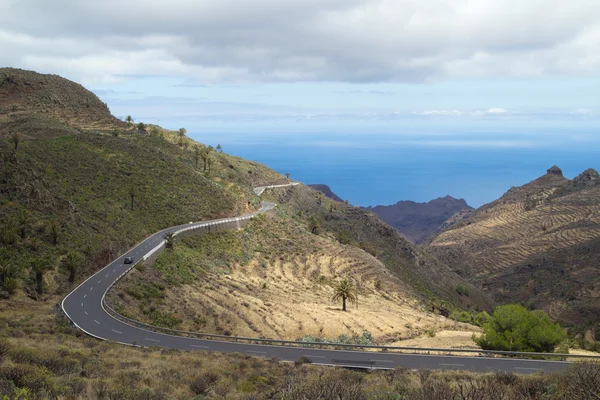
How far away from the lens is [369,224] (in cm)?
9581

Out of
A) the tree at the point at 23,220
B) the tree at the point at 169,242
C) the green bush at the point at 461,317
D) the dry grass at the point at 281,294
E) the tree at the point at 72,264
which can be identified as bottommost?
the green bush at the point at 461,317

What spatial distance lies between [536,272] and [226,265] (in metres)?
59.7

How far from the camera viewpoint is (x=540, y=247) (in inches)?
3893

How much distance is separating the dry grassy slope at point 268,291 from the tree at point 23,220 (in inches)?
323

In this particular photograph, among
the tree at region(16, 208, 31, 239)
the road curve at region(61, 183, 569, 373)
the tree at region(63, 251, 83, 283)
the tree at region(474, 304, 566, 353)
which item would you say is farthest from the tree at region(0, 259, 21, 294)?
the tree at region(474, 304, 566, 353)

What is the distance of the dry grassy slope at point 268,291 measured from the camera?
34406 mm

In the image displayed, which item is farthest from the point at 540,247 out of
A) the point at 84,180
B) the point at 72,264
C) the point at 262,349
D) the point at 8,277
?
the point at 8,277

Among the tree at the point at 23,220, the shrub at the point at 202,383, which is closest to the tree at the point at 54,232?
the tree at the point at 23,220

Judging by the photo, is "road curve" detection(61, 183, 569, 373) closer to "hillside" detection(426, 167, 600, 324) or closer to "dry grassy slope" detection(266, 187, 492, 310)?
"dry grassy slope" detection(266, 187, 492, 310)

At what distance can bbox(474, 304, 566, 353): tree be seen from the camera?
2811 centimetres

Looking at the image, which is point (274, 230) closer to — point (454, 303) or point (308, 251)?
point (308, 251)

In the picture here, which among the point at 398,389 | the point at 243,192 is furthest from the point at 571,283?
the point at 398,389

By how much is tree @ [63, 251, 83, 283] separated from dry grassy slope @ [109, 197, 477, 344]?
134 inches

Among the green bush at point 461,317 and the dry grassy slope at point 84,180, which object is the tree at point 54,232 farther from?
the green bush at point 461,317
